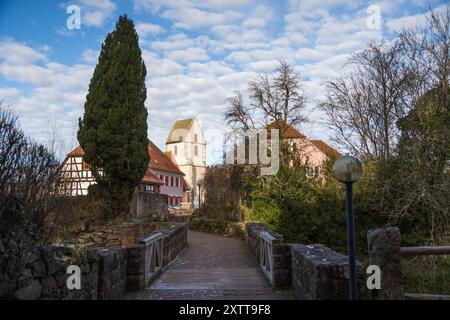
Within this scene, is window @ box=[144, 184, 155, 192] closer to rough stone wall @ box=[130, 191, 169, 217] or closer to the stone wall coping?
rough stone wall @ box=[130, 191, 169, 217]

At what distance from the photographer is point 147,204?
2409 centimetres

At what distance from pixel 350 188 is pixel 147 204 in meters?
20.1

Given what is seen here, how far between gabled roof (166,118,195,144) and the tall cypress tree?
4515cm

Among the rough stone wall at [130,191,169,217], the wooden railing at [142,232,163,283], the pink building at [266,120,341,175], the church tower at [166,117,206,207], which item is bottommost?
the wooden railing at [142,232,163,283]

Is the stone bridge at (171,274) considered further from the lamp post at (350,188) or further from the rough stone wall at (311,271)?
the lamp post at (350,188)

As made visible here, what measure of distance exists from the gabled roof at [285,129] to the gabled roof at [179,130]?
4128 cm

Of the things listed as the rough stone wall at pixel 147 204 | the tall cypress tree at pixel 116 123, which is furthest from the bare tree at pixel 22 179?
the rough stone wall at pixel 147 204

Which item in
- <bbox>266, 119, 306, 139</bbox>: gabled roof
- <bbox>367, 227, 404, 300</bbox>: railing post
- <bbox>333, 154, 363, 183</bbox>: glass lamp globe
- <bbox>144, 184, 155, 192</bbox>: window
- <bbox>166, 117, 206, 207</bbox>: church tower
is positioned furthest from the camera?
<bbox>166, 117, 206, 207</bbox>: church tower

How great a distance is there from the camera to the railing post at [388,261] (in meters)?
5.18

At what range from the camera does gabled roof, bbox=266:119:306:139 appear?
23980 mm

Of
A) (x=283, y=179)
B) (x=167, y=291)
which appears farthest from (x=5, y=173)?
(x=283, y=179)

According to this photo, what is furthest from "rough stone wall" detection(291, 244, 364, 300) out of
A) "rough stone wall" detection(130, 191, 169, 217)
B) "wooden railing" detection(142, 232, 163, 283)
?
"rough stone wall" detection(130, 191, 169, 217)

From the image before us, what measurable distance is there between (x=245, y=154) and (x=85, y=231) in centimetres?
963

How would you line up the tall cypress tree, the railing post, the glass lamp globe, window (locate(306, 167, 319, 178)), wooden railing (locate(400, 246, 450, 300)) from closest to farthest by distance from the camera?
1. the glass lamp globe
2. wooden railing (locate(400, 246, 450, 300))
3. the railing post
4. the tall cypress tree
5. window (locate(306, 167, 319, 178))
